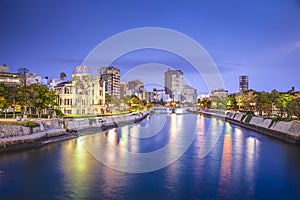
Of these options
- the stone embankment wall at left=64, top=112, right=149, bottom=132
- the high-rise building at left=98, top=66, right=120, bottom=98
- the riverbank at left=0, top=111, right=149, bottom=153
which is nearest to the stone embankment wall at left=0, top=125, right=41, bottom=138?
the riverbank at left=0, top=111, right=149, bottom=153

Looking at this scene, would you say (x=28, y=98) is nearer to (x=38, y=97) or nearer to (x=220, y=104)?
(x=38, y=97)

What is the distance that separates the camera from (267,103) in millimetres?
67188

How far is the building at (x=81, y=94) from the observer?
56312mm

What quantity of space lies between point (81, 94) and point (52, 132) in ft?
90.7

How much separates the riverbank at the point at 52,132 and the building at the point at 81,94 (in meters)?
8.61

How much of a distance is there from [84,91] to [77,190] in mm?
45658

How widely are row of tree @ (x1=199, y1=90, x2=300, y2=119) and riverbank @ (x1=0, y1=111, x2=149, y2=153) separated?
26204mm

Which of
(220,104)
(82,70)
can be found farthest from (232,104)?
(82,70)

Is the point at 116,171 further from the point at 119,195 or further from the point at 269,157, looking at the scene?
the point at 269,157

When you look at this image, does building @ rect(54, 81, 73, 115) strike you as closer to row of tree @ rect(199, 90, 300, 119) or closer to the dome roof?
the dome roof

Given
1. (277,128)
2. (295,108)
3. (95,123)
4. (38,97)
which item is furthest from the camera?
(95,123)

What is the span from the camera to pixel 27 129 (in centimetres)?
2788

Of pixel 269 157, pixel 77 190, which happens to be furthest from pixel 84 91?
pixel 77 190

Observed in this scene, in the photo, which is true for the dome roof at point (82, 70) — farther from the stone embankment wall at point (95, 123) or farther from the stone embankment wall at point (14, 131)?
the stone embankment wall at point (14, 131)
